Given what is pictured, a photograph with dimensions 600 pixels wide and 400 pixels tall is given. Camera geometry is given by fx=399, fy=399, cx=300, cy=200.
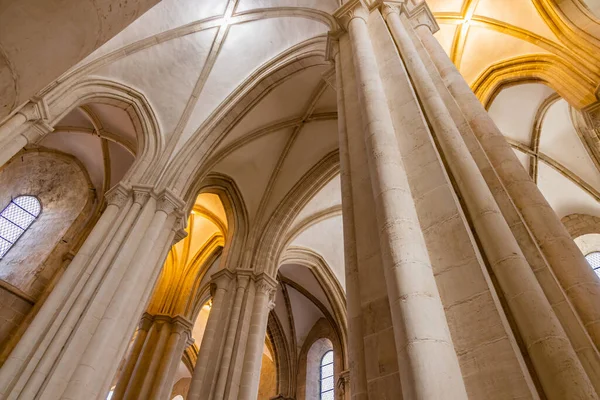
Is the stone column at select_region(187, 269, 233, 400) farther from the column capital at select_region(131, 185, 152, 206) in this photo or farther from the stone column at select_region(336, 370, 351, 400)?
the stone column at select_region(336, 370, 351, 400)

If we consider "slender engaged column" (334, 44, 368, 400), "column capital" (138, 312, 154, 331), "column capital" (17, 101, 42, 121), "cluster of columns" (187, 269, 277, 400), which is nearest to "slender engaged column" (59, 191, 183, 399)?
"column capital" (17, 101, 42, 121)

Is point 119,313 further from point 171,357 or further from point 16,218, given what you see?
point 16,218

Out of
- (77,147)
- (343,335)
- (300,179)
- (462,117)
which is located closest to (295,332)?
(343,335)

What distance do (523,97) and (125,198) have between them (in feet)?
28.6

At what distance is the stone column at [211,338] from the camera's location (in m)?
7.05

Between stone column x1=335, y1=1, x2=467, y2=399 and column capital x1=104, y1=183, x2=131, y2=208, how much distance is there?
15.8ft

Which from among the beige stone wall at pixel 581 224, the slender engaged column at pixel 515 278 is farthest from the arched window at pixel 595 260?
the slender engaged column at pixel 515 278

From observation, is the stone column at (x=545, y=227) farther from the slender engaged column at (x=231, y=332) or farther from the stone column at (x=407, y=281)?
the slender engaged column at (x=231, y=332)

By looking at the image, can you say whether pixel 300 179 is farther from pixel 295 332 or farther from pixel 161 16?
pixel 295 332

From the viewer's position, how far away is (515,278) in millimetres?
1929

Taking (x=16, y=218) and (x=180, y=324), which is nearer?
(x=16, y=218)

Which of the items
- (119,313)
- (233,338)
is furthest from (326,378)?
(119,313)

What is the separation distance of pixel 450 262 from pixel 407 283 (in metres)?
0.33

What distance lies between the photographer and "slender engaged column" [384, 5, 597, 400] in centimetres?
155
